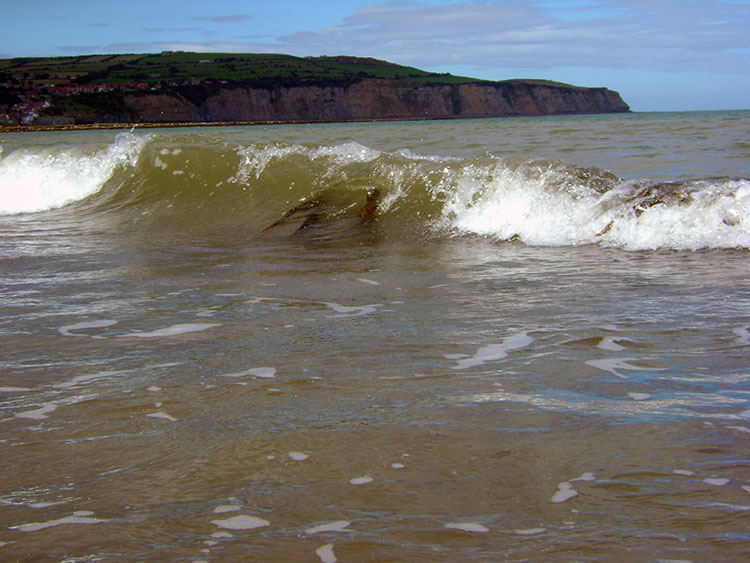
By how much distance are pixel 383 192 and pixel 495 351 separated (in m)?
5.94

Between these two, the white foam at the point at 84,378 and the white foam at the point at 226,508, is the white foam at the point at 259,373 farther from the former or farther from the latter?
the white foam at the point at 226,508

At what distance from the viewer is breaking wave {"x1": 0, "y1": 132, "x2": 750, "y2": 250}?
7102 millimetres

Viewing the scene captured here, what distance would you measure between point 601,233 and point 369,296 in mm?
3142

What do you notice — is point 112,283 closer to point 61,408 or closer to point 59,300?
point 59,300

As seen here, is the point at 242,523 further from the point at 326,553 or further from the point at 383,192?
the point at 383,192

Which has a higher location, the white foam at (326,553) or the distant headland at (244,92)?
the distant headland at (244,92)

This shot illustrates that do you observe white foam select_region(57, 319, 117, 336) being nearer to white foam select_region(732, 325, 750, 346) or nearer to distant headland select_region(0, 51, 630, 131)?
white foam select_region(732, 325, 750, 346)

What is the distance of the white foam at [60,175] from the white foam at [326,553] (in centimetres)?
1122

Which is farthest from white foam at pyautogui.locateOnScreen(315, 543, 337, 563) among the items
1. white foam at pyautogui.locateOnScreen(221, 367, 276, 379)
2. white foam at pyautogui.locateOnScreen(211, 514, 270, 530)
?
white foam at pyautogui.locateOnScreen(221, 367, 276, 379)

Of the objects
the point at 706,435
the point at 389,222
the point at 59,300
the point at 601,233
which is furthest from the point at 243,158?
the point at 706,435

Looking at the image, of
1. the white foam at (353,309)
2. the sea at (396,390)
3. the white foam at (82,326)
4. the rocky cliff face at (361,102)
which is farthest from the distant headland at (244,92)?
the white foam at (353,309)

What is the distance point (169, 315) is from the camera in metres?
4.45

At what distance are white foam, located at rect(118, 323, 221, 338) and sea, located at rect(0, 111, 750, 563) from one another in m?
0.02

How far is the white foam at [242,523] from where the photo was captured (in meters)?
1.95
